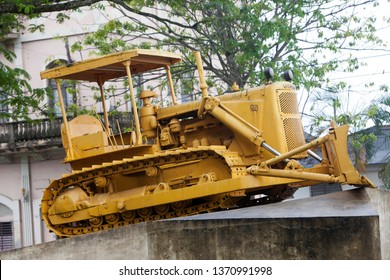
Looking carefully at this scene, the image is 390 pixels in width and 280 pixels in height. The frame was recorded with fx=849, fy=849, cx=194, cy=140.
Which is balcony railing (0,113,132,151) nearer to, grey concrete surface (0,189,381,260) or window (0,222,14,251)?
window (0,222,14,251)

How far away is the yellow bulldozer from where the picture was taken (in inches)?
469

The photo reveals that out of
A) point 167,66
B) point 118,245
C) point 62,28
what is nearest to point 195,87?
point 62,28

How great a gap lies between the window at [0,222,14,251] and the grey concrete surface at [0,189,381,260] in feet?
56.0

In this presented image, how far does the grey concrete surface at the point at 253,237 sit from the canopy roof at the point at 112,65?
4101 millimetres

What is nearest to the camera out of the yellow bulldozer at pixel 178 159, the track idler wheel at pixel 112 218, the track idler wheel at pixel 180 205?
the yellow bulldozer at pixel 178 159

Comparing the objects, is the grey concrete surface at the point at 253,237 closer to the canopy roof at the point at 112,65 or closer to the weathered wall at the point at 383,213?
the weathered wall at the point at 383,213

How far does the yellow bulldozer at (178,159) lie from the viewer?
11.9 m

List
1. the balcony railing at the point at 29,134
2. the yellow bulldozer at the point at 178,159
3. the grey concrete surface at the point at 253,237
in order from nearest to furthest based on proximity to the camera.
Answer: the grey concrete surface at the point at 253,237
the yellow bulldozer at the point at 178,159
the balcony railing at the point at 29,134

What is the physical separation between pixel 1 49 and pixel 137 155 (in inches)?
226

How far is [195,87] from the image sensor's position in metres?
22.4

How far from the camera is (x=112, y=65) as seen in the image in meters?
13.1

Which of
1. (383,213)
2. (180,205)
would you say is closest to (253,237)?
(383,213)

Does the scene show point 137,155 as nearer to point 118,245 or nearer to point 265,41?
point 118,245

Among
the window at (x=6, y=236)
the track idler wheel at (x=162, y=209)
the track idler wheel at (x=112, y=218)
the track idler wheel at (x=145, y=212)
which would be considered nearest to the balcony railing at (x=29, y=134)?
the window at (x=6, y=236)
